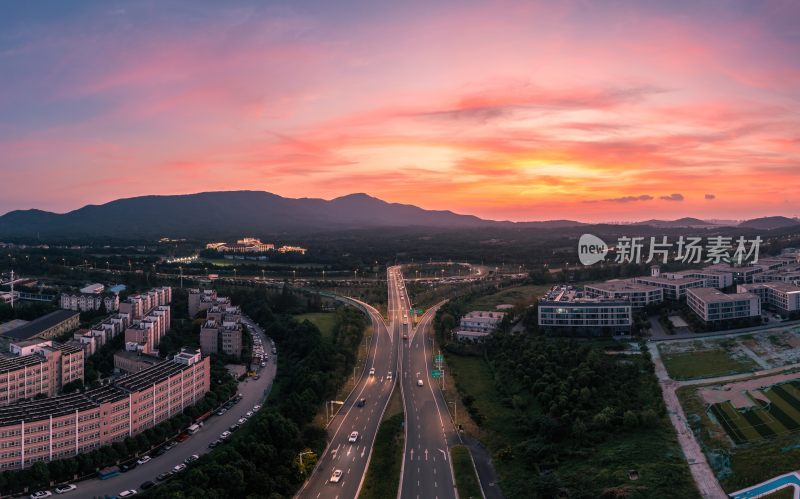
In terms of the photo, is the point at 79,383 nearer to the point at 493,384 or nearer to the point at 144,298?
the point at 144,298

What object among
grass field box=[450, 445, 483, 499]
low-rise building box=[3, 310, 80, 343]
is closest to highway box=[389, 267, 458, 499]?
grass field box=[450, 445, 483, 499]

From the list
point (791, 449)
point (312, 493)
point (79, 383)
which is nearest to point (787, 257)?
point (791, 449)

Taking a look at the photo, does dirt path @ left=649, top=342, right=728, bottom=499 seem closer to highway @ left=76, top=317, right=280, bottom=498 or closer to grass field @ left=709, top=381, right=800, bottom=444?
grass field @ left=709, top=381, right=800, bottom=444

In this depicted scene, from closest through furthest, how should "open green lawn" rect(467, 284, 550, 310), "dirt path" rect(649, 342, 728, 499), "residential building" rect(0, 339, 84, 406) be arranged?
"dirt path" rect(649, 342, 728, 499)
"residential building" rect(0, 339, 84, 406)
"open green lawn" rect(467, 284, 550, 310)

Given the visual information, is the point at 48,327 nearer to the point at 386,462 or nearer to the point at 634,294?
the point at 386,462

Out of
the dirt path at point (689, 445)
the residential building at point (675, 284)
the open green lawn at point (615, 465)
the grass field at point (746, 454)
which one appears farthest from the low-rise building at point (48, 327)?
the residential building at point (675, 284)
